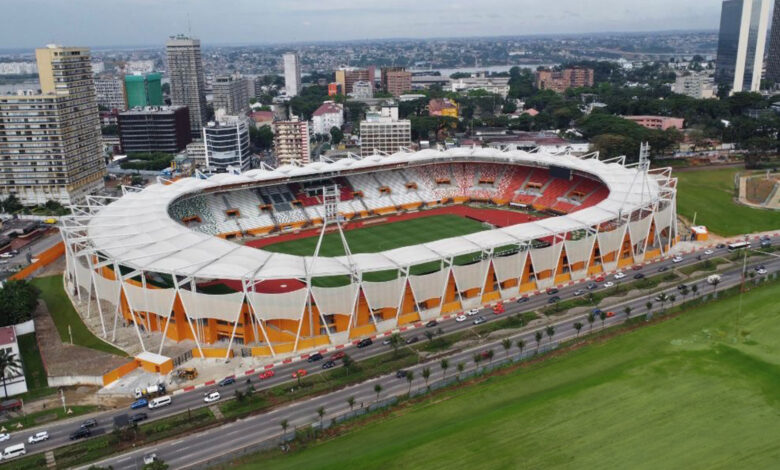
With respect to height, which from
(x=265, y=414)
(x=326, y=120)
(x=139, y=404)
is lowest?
(x=265, y=414)

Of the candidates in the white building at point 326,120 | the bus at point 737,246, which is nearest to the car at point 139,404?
the bus at point 737,246

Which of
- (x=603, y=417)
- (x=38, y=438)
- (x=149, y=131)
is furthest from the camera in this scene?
(x=149, y=131)

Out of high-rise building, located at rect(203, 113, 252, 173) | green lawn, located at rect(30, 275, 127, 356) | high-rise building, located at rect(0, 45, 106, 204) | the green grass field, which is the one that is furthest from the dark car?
high-rise building, located at rect(203, 113, 252, 173)

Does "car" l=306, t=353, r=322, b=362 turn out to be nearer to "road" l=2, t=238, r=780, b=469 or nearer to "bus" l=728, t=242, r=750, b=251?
"road" l=2, t=238, r=780, b=469

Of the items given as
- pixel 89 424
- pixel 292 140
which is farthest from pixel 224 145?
pixel 89 424

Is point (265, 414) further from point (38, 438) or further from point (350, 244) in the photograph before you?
point (350, 244)

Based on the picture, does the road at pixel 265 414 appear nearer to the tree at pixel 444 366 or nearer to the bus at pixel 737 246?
the tree at pixel 444 366
